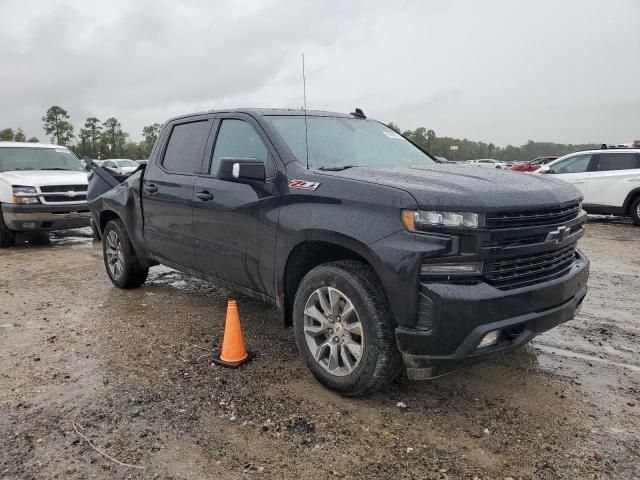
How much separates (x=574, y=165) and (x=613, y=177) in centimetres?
104

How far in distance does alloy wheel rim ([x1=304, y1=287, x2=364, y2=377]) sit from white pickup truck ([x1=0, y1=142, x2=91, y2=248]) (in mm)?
7065

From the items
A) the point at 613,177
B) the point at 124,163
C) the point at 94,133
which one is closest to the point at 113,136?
the point at 94,133

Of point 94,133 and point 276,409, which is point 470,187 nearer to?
point 276,409

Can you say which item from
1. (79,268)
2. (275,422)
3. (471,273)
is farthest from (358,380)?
(79,268)

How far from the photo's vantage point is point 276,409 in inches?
124

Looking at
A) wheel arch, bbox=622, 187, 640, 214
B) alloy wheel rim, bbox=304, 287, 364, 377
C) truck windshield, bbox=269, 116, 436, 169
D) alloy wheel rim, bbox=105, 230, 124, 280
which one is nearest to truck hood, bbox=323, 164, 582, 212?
truck windshield, bbox=269, 116, 436, 169

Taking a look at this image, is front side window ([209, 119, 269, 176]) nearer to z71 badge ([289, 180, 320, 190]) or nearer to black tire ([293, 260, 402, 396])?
z71 badge ([289, 180, 320, 190])

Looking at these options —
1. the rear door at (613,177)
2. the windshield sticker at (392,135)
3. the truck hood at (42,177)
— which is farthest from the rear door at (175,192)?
the rear door at (613,177)

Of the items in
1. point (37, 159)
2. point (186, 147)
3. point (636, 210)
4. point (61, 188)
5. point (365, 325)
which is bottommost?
point (636, 210)

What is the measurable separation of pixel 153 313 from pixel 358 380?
2736mm

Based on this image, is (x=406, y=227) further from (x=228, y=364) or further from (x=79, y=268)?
(x=79, y=268)

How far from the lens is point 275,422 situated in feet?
9.86

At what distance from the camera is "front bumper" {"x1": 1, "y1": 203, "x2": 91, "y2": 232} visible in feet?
28.0

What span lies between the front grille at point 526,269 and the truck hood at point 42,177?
821 centimetres
